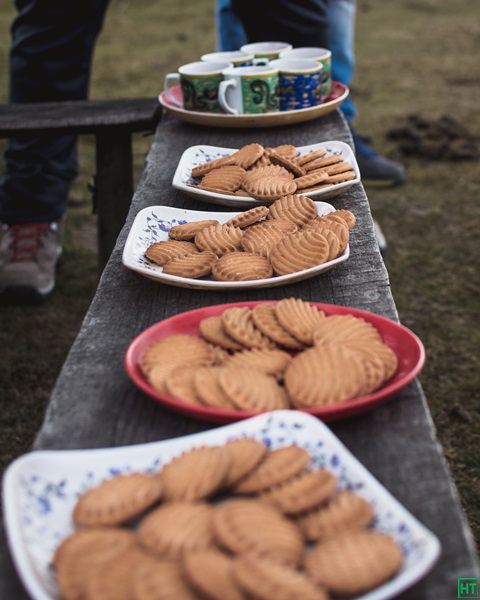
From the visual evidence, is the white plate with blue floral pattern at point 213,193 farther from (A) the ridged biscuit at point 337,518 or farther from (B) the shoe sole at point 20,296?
(B) the shoe sole at point 20,296

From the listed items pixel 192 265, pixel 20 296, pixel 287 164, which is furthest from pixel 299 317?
pixel 20 296

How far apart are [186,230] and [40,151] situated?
4.79 ft

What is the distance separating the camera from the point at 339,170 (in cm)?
147

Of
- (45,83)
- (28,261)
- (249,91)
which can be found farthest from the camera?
(28,261)

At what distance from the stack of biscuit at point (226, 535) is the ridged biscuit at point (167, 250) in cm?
50

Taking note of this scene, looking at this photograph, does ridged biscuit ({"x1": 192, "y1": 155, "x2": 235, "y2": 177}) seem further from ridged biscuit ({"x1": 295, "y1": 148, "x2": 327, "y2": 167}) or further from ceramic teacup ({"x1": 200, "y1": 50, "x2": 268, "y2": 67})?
ceramic teacup ({"x1": 200, "y1": 50, "x2": 268, "y2": 67})

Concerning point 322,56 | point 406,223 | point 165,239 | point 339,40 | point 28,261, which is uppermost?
point 322,56

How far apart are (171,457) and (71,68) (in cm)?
201

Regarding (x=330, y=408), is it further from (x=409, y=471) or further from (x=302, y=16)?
(x=302, y=16)

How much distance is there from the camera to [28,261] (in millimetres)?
2576

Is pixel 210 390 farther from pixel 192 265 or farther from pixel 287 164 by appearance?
pixel 287 164

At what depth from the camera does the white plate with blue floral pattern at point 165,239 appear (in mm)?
1112

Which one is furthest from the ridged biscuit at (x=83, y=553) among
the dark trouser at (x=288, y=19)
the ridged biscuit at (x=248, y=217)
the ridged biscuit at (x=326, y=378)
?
the dark trouser at (x=288, y=19)

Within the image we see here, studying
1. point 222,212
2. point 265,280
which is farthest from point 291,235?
point 222,212
